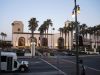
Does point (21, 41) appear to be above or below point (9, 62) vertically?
above

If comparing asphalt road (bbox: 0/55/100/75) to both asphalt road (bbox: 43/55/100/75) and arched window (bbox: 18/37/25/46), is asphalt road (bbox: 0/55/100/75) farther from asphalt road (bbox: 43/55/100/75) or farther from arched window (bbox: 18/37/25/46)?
arched window (bbox: 18/37/25/46)

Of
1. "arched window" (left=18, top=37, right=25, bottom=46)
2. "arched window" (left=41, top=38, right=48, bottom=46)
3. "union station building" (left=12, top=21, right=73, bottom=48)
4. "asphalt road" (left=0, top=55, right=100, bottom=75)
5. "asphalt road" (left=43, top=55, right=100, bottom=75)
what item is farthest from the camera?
"arched window" (left=18, top=37, right=25, bottom=46)

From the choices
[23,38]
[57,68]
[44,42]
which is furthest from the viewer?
[23,38]

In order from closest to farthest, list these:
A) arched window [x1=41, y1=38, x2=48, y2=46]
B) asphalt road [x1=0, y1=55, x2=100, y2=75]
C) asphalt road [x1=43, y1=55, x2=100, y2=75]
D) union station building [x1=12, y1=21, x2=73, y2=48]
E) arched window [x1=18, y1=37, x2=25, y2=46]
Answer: asphalt road [x1=0, y1=55, x2=100, y2=75] → asphalt road [x1=43, y1=55, x2=100, y2=75] → arched window [x1=41, y1=38, x2=48, y2=46] → union station building [x1=12, y1=21, x2=73, y2=48] → arched window [x1=18, y1=37, x2=25, y2=46]

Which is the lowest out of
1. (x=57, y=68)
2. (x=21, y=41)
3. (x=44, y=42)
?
(x=57, y=68)

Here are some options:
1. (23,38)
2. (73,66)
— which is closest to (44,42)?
(23,38)

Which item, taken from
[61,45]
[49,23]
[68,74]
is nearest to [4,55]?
[68,74]

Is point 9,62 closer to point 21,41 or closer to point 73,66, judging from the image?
point 73,66

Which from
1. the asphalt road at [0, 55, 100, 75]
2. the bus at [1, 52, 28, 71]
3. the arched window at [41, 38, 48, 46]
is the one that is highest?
the arched window at [41, 38, 48, 46]

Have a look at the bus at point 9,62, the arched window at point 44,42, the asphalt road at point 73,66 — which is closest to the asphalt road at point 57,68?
the asphalt road at point 73,66

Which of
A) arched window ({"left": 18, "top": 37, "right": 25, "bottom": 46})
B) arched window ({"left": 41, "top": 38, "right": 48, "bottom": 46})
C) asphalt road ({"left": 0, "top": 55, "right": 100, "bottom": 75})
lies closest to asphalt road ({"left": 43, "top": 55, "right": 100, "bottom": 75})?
asphalt road ({"left": 0, "top": 55, "right": 100, "bottom": 75})

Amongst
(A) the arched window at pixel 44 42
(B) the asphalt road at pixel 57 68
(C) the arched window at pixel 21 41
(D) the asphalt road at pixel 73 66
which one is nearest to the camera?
(B) the asphalt road at pixel 57 68

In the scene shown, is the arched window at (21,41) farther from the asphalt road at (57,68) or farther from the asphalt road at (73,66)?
the asphalt road at (57,68)

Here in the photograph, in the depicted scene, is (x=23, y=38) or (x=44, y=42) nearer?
(x=44, y=42)
